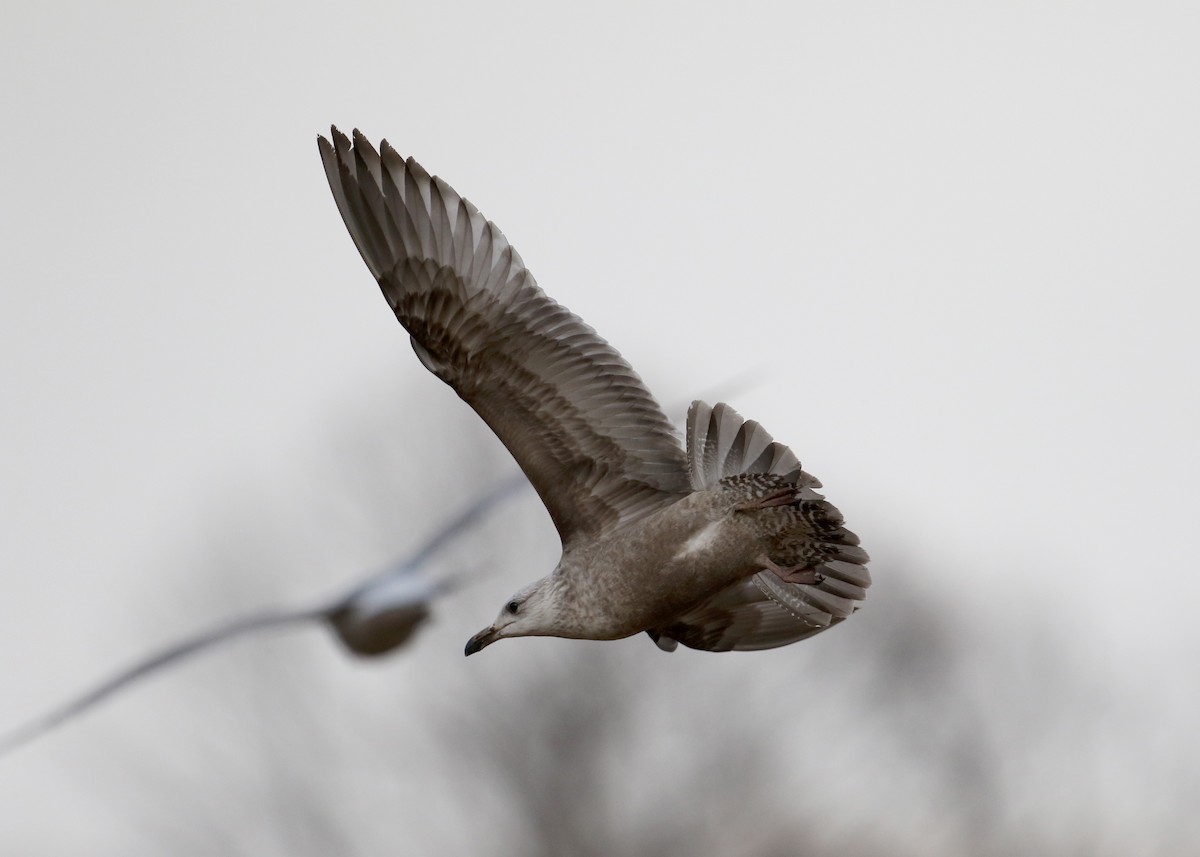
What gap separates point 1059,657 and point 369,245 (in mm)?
22711

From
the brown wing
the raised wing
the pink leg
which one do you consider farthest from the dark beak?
the pink leg

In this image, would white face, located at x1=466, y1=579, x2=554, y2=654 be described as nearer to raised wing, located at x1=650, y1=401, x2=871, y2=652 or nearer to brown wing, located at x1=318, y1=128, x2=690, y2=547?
brown wing, located at x1=318, y1=128, x2=690, y2=547

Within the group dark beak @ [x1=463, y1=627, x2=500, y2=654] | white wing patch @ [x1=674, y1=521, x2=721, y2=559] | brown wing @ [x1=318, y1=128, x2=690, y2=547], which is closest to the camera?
white wing patch @ [x1=674, y1=521, x2=721, y2=559]

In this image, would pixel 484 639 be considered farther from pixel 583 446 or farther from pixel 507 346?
pixel 507 346

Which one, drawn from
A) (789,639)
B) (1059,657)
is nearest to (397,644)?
(789,639)

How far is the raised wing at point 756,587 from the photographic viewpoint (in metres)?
7.11

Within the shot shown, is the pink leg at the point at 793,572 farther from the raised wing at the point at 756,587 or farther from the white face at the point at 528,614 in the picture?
the white face at the point at 528,614

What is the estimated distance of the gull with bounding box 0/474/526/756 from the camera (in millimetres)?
10602

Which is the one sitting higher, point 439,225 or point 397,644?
point 439,225

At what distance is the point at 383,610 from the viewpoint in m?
11.3

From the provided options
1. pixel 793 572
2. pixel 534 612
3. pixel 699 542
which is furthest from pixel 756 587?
pixel 534 612

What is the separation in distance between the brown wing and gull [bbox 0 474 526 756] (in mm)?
3196

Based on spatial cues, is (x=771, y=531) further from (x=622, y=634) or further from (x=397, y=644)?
(x=397, y=644)

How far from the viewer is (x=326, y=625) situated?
11.5 m
